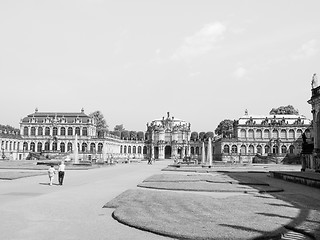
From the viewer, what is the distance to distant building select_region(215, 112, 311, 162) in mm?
115625

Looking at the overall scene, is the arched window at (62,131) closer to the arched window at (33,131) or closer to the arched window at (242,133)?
the arched window at (33,131)

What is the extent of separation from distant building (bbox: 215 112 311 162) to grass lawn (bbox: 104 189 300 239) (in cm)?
9990

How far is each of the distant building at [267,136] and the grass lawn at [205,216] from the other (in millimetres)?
99896

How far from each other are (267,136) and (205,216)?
110 metres

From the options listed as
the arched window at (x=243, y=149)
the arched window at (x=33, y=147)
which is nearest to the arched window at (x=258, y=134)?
the arched window at (x=243, y=149)

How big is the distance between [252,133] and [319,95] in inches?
3094

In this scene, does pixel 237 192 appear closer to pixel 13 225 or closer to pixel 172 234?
pixel 172 234

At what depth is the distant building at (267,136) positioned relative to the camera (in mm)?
115625

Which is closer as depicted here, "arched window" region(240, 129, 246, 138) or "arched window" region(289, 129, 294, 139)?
"arched window" region(289, 129, 294, 139)

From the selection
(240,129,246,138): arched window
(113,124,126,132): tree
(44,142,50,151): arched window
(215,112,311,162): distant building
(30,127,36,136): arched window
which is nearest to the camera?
(215,112,311,162): distant building

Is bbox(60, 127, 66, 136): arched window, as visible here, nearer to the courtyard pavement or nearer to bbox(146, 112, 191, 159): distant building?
bbox(146, 112, 191, 159): distant building

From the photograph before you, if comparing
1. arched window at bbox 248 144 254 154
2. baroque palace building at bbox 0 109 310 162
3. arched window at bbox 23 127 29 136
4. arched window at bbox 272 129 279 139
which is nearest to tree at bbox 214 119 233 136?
baroque palace building at bbox 0 109 310 162

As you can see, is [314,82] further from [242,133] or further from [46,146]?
[46,146]

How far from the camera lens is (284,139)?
382 feet
